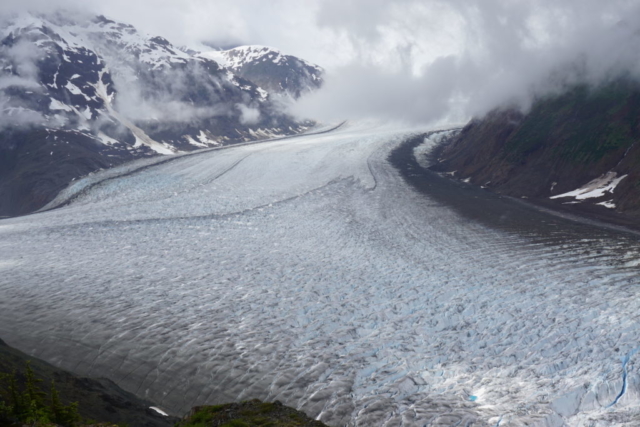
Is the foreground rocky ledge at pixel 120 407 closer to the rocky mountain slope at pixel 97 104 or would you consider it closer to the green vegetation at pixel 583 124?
the green vegetation at pixel 583 124

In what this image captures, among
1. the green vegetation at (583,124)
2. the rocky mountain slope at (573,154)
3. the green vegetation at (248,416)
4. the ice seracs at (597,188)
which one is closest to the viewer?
the green vegetation at (248,416)

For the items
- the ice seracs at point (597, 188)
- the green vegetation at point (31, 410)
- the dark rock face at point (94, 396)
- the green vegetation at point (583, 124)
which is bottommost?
the dark rock face at point (94, 396)

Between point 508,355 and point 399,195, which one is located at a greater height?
point 399,195

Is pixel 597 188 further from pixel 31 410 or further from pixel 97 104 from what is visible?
pixel 97 104

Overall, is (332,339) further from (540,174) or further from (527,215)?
(540,174)

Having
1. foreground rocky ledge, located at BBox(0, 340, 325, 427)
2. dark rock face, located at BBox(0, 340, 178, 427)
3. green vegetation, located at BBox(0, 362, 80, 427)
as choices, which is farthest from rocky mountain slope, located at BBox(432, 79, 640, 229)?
green vegetation, located at BBox(0, 362, 80, 427)

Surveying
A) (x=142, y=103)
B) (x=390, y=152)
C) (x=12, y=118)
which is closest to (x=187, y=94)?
(x=142, y=103)

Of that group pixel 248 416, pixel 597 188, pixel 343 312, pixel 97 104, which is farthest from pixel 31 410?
pixel 97 104

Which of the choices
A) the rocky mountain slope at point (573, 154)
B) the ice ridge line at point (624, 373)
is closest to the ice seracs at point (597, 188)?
the rocky mountain slope at point (573, 154)
